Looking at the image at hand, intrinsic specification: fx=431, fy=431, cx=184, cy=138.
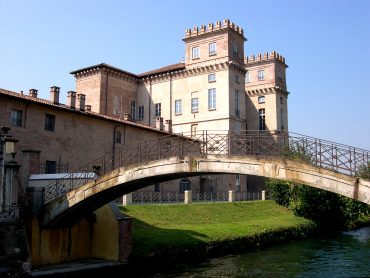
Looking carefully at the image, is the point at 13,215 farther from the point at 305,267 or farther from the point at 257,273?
the point at 305,267

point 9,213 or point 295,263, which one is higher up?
point 9,213

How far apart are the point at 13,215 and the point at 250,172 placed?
30.4 ft

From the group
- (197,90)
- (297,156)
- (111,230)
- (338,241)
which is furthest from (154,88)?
(297,156)

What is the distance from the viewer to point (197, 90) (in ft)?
154

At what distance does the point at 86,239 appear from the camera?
1927 centimetres

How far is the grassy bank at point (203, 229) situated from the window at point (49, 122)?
7.73 m

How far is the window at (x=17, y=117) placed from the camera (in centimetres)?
2538

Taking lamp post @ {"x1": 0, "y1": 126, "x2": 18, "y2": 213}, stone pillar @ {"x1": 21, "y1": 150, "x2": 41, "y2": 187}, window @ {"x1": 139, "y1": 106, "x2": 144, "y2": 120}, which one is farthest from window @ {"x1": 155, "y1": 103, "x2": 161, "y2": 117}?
lamp post @ {"x1": 0, "y1": 126, "x2": 18, "y2": 213}

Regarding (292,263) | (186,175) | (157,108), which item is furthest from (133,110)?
(186,175)

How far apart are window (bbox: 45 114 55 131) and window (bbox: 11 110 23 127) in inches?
74.4

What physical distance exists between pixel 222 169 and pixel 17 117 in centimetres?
1596

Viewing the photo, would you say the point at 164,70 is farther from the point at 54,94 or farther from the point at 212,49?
the point at 54,94

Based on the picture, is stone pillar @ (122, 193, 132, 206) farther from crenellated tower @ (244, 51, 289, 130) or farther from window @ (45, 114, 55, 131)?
crenellated tower @ (244, 51, 289, 130)

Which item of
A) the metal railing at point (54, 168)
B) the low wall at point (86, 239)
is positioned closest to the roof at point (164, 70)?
the metal railing at point (54, 168)
